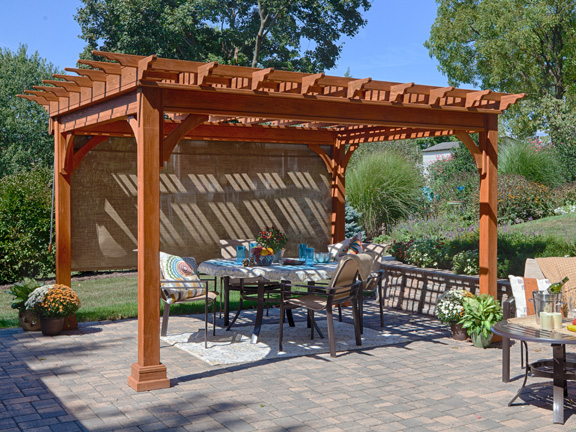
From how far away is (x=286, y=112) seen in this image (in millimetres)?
5898

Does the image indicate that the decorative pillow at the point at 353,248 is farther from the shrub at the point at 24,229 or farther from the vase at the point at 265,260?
the shrub at the point at 24,229

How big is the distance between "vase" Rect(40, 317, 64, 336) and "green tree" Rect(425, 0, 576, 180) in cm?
1796

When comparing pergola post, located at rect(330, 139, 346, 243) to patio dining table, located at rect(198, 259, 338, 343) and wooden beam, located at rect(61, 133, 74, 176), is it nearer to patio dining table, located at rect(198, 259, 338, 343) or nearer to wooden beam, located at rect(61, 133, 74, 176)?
patio dining table, located at rect(198, 259, 338, 343)

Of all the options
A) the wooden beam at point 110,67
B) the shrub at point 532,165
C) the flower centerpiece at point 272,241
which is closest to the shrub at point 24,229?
the flower centerpiece at point 272,241

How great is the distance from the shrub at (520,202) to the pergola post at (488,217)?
19.8 ft

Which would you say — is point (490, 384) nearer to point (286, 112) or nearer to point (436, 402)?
point (436, 402)

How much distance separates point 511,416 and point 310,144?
5818 mm

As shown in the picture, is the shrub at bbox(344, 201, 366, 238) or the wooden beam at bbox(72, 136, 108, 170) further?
the shrub at bbox(344, 201, 366, 238)

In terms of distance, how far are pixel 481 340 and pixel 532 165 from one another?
9.69 m

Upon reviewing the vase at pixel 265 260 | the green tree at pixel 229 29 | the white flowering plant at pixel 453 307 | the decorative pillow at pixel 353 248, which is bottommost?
the white flowering plant at pixel 453 307

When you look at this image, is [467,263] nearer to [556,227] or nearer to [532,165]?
[556,227]

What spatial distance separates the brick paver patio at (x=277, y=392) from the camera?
4.23 metres

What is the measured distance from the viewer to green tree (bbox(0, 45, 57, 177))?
23.7 meters

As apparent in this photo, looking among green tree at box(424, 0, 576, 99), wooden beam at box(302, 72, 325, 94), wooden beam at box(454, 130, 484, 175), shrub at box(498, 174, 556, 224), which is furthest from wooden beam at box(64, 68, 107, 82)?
green tree at box(424, 0, 576, 99)
